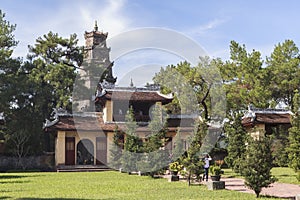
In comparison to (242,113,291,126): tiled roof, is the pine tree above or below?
below

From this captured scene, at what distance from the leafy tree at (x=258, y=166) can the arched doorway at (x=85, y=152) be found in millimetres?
19102

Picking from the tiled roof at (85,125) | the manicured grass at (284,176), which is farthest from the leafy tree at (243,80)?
the manicured grass at (284,176)

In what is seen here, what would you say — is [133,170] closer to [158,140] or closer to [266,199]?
[158,140]

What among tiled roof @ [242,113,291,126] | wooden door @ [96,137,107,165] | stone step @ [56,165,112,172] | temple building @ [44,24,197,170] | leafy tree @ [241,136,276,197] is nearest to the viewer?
leafy tree @ [241,136,276,197]

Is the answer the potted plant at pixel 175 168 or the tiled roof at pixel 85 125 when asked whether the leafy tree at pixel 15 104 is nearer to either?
the tiled roof at pixel 85 125

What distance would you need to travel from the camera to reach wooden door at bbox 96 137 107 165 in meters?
29.2

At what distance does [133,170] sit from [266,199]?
11.9 meters

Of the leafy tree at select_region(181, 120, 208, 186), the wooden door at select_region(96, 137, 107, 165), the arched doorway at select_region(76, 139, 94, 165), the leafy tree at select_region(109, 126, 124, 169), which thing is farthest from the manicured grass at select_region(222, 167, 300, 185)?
the arched doorway at select_region(76, 139, 94, 165)

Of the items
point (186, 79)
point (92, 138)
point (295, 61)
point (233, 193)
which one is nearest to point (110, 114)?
point (92, 138)

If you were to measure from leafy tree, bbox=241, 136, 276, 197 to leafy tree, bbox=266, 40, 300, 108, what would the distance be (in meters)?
21.8

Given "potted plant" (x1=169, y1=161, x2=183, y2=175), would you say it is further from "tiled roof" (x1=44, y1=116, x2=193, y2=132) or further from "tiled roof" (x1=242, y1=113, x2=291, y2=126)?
"tiled roof" (x1=242, y1=113, x2=291, y2=126)

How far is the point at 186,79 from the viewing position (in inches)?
1390

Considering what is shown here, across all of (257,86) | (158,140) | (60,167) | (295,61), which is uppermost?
(295,61)

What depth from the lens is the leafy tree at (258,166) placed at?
11.3 m
